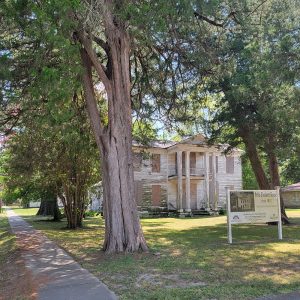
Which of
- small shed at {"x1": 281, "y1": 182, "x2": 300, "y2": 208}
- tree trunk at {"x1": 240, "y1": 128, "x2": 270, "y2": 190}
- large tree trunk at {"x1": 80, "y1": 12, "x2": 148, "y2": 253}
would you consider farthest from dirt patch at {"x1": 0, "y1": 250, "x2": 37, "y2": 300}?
small shed at {"x1": 281, "y1": 182, "x2": 300, "y2": 208}

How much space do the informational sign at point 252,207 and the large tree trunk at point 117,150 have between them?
145 inches

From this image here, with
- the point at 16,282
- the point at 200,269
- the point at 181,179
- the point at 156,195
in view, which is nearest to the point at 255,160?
the point at 200,269

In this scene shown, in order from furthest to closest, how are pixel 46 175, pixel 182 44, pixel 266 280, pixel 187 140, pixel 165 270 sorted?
pixel 187 140 → pixel 46 175 → pixel 182 44 → pixel 165 270 → pixel 266 280

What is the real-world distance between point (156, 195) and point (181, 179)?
2689 millimetres

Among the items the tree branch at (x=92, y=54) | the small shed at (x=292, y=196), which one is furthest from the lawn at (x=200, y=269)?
the small shed at (x=292, y=196)

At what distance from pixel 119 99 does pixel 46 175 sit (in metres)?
11.8

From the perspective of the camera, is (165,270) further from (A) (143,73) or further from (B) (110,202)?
(A) (143,73)

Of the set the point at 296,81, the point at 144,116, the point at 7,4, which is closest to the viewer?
the point at 7,4

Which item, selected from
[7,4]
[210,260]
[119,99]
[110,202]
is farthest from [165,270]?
[7,4]

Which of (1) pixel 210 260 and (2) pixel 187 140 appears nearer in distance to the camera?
(1) pixel 210 260

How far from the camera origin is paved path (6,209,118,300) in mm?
7035

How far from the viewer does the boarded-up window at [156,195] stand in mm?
39656

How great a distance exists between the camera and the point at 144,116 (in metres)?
16.9

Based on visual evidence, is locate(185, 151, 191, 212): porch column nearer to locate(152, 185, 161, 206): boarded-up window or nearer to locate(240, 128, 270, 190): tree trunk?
locate(152, 185, 161, 206): boarded-up window
